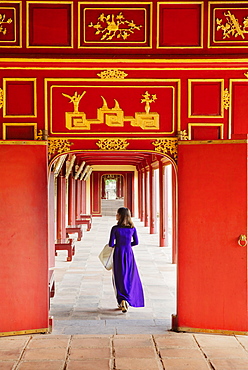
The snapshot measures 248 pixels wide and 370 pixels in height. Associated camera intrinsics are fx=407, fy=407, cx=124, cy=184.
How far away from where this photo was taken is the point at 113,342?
437cm

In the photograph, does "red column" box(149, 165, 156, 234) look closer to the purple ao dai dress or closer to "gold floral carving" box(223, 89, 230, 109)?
the purple ao dai dress

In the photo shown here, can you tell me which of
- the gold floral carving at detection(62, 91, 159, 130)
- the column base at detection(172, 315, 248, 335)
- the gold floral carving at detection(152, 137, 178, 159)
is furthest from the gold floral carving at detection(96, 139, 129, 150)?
the column base at detection(172, 315, 248, 335)

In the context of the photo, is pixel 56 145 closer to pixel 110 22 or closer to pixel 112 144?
pixel 112 144

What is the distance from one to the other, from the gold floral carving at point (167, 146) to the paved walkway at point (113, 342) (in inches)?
81.8

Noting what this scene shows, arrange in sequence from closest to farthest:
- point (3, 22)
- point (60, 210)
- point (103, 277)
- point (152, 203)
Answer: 1. point (3, 22)
2. point (103, 277)
3. point (60, 210)
4. point (152, 203)

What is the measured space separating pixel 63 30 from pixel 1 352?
11.6ft

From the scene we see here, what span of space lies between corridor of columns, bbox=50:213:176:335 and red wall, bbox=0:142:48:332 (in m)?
0.46

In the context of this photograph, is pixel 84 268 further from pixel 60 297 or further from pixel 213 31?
pixel 213 31

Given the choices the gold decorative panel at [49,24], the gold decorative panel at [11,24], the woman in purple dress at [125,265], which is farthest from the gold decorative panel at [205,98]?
the gold decorative panel at [11,24]

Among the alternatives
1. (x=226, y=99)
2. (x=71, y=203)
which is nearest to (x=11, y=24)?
(x=226, y=99)

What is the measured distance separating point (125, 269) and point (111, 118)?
6.60 ft

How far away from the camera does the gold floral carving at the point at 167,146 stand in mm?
4777

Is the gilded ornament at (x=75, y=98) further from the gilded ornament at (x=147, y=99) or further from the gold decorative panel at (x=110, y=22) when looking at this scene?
the gilded ornament at (x=147, y=99)

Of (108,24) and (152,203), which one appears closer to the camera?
(108,24)
